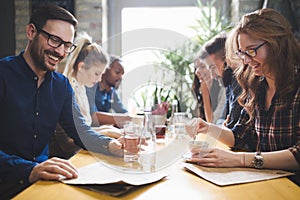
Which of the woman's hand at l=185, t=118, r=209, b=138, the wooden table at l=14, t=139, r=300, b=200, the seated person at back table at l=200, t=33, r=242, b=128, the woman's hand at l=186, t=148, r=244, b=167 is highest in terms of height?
the seated person at back table at l=200, t=33, r=242, b=128

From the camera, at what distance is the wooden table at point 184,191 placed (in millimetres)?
907

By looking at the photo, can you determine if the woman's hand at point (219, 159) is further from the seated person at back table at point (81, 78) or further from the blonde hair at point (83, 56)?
the blonde hair at point (83, 56)

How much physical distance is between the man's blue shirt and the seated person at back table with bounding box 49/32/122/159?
0.18 metres

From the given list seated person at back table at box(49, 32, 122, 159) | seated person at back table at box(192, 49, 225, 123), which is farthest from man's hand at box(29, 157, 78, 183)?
seated person at back table at box(192, 49, 225, 123)

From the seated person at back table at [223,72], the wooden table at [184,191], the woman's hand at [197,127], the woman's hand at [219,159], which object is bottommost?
the wooden table at [184,191]

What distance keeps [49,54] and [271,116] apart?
3.33 ft

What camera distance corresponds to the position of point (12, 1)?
11.2 feet

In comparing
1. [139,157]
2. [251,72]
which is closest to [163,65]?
[251,72]

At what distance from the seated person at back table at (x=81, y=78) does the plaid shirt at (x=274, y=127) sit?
0.65 metres

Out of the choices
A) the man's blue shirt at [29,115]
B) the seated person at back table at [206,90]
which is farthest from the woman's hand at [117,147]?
the seated person at back table at [206,90]

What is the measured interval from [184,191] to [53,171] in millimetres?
400

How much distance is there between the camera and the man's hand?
1.01 meters

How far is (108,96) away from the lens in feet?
9.57

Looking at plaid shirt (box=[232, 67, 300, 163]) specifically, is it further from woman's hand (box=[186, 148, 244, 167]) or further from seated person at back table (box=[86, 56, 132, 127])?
seated person at back table (box=[86, 56, 132, 127])
